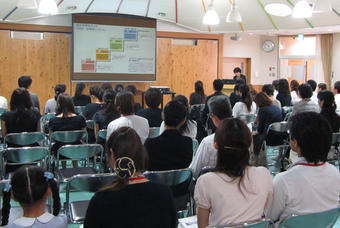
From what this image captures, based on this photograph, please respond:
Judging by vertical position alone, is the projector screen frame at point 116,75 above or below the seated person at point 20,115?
above

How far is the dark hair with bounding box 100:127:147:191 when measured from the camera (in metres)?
1.60

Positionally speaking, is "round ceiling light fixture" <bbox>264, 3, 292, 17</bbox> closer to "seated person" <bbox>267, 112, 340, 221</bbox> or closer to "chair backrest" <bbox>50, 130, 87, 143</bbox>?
"chair backrest" <bbox>50, 130, 87, 143</bbox>

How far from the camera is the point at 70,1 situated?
29.2ft

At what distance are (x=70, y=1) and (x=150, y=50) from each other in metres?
2.57

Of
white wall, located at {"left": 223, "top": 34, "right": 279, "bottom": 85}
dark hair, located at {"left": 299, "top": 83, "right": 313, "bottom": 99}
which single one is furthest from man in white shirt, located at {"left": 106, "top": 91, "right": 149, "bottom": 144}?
white wall, located at {"left": 223, "top": 34, "right": 279, "bottom": 85}

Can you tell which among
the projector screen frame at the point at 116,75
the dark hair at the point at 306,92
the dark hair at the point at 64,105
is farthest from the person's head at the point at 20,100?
the projector screen frame at the point at 116,75

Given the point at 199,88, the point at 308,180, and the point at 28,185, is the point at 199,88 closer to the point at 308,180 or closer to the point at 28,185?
the point at 308,180

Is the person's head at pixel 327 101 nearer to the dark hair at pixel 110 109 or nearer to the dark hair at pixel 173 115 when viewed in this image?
the dark hair at pixel 173 115

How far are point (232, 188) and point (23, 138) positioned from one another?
2912 mm

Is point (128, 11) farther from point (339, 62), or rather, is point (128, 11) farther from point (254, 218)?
point (254, 218)

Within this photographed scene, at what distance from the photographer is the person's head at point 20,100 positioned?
13.3ft

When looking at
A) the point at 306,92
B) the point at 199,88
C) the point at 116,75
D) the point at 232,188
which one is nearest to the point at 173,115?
the point at 232,188

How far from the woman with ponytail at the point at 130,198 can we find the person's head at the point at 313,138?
2.84ft

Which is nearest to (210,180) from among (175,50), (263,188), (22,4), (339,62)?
(263,188)
